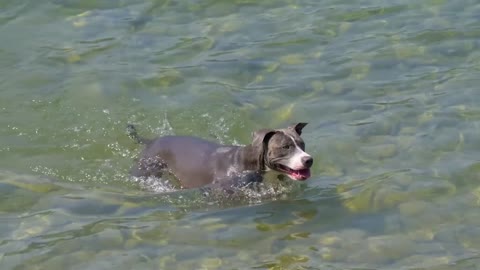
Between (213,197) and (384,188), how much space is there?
1581 millimetres

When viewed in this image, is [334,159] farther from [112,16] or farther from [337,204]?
[112,16]

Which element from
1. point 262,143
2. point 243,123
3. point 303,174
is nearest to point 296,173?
point 303,174

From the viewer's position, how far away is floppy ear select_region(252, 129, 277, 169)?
8273mm

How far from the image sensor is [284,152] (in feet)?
26.6

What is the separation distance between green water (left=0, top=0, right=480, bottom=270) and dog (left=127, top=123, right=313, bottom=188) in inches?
9.3

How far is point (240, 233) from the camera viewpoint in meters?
7.30

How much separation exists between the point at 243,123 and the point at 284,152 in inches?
79.7

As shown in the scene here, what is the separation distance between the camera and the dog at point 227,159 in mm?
8117

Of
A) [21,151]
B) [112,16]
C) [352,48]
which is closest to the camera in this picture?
[21,151]

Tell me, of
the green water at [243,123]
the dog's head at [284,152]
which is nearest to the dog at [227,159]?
the dog's head at [284,152]

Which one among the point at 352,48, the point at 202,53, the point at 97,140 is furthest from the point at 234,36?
the point at 97,140

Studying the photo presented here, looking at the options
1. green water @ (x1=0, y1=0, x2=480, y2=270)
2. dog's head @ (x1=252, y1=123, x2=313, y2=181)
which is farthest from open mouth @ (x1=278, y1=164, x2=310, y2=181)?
green water @ (x1=0, y1=0, x2=480, y2=270)

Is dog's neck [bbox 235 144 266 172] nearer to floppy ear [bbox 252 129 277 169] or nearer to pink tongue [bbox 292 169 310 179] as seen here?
floppy ear [bbox 252 129 277 169]

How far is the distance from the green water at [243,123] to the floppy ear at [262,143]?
362 millimetres
